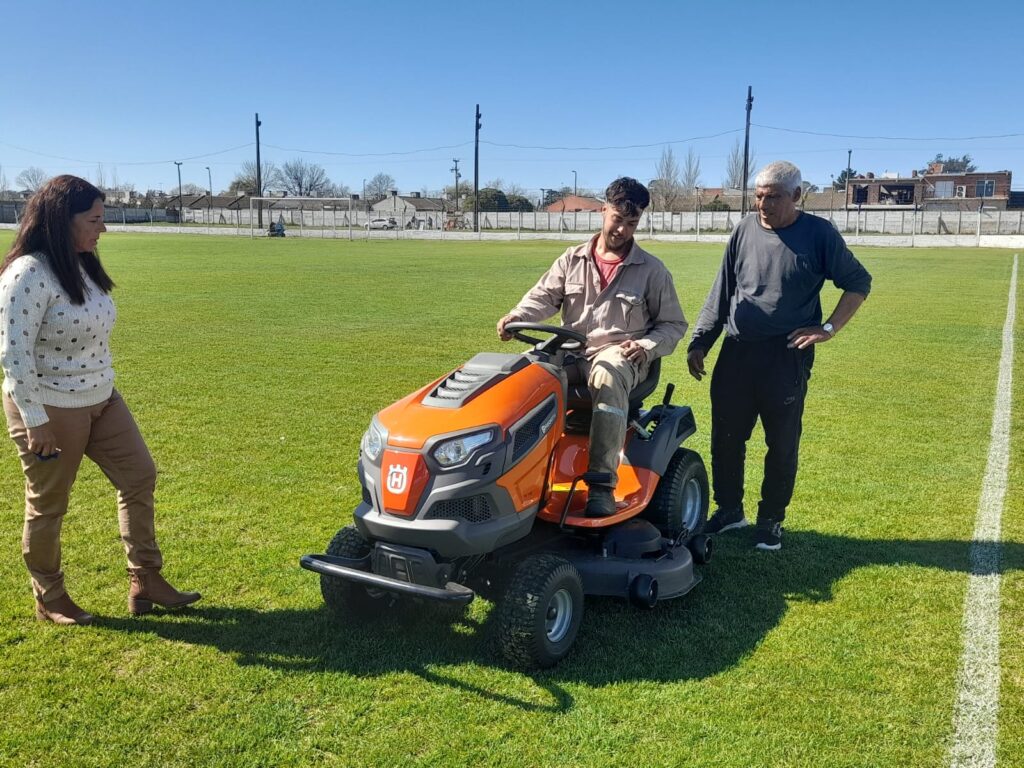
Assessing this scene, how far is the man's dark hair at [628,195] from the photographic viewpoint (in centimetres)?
411

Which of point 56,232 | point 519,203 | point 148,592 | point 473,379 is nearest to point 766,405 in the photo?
point 473,379

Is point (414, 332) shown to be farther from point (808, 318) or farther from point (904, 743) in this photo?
point (904, 743)

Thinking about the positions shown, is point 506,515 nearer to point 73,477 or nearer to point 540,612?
point 540,612

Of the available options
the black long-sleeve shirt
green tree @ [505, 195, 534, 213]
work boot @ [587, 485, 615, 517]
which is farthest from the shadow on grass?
green tree @ [505, 195, 534, 213]

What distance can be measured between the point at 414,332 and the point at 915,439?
25.0ft

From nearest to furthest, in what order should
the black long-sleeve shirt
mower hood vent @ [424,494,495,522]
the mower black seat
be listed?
mower hood vent @ [424,494,495,522], the mower black seat, the black long-sleeve shirt

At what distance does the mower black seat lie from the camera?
13.9 feet

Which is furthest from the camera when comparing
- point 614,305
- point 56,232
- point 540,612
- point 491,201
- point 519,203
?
point 519,203

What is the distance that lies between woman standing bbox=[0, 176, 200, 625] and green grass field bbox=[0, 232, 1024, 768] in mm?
374

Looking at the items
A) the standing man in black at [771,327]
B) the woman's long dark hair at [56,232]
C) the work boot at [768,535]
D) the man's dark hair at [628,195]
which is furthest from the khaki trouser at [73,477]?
the work boot at [768,535]

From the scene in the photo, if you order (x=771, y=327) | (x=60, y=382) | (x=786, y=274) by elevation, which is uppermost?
(x=786, y=274)

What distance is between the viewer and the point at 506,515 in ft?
11.5

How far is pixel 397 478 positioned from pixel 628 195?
1.73 meters

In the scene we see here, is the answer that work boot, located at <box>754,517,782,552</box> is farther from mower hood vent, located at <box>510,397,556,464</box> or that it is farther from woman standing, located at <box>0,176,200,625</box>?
woman standing, located at <box>0,176,200,625</box>
